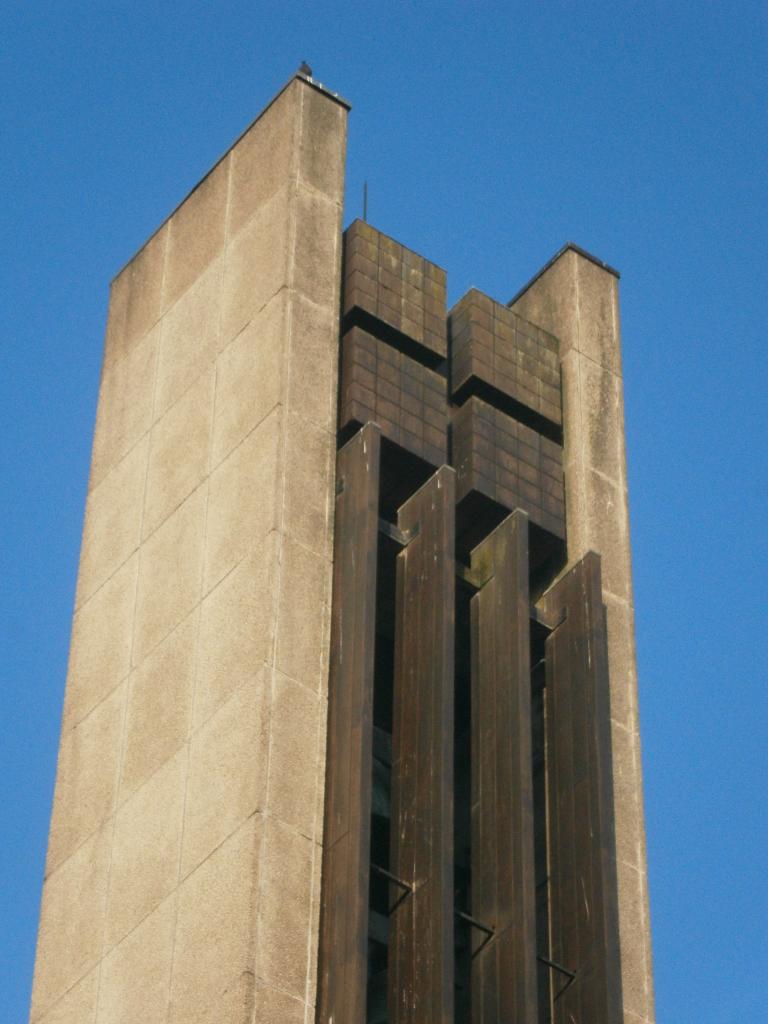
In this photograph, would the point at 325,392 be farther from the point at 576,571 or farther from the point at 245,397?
the point at 576,571

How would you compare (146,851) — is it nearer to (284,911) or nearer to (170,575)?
(284,911)

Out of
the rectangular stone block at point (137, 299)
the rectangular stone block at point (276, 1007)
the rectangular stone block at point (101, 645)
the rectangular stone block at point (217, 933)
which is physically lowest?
the rectangular stone block at point (276, 1007)

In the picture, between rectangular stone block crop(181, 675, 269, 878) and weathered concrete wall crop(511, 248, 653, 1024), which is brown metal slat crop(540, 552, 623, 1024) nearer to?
weathered concrete wall crop(511, 248, 653, 1024)

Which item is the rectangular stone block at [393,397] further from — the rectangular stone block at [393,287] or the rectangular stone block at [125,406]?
the rectangular stone block at [125,406]

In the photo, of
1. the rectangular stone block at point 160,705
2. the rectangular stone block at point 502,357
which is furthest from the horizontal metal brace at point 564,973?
the rectangular stone block at point 502,357

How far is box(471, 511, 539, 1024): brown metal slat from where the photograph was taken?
96.7 ft

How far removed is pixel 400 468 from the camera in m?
34.0

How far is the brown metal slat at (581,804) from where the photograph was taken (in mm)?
30594

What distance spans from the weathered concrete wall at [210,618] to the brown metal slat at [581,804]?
3.76m

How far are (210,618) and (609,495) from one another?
7.39m

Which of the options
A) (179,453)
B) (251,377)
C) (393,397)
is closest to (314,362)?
(251,377)

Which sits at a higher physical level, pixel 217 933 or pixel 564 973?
pixel 564 973

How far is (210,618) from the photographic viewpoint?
103 feet

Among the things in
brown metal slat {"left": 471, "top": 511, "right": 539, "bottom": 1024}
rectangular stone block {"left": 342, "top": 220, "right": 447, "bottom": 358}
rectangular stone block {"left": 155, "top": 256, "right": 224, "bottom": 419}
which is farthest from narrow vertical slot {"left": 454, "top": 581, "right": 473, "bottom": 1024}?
rectangular stone block {"left": 155, "top": 256, "right": 224, "bottom": 419}
